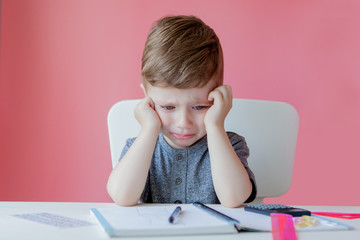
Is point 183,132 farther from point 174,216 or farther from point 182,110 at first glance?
point 174,216

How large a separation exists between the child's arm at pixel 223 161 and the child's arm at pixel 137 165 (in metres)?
0.12

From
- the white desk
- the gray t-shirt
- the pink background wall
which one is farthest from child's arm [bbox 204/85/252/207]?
the pink background wall

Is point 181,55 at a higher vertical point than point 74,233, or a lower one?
higher

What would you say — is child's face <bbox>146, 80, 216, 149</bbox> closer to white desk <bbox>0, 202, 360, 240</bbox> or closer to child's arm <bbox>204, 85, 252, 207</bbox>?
child's arm <bbox>204, 85, 252, 207</bbox>

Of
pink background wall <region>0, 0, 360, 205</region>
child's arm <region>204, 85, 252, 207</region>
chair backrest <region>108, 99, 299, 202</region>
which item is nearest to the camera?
child's arm <region>204, 85, 252, 207</region>

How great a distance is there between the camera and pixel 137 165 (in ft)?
3.15

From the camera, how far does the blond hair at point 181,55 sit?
3.20ft

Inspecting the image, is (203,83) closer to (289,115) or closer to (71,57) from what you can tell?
(289,115)

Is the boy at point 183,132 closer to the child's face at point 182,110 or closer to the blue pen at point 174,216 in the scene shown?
the child's face at point 182,110

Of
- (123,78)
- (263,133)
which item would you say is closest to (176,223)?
(263,133)

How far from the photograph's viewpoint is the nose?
972 mm

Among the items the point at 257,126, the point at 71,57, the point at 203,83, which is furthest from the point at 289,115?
the point at 71,57

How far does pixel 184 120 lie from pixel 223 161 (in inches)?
4.8

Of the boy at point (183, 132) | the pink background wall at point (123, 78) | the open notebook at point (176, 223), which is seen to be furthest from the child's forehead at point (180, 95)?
the pink background wall at point (123, 78)
